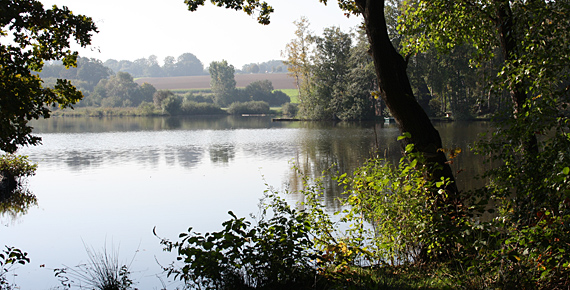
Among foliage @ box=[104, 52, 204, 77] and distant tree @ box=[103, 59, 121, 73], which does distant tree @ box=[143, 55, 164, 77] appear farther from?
distant tree @ box=[103, 59, 121, 73]

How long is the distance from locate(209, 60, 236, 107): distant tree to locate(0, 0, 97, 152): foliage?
85965mm

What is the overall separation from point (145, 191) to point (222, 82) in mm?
82103

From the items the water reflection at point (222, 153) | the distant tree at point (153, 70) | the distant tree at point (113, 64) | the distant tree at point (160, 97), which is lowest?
the water reflection at point (222, 153)

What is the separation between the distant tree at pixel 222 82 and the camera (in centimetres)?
9225

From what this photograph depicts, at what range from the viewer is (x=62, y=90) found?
245 inches

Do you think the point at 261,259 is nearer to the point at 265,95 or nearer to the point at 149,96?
the point at 265,95

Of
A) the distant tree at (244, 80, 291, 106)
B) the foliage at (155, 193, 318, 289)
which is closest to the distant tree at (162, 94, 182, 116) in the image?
the distant tree at (244, 80, 291, 106)

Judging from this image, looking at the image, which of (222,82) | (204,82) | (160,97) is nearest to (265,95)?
(222,82)

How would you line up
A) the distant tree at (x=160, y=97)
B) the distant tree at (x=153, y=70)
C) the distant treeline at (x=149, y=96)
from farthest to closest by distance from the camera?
the distant tree at (x=153, y=70) → the distant tree at (x=160, y=97) → the distant treeline at (x=149, y=96)

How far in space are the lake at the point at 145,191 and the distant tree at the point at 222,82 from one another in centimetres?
6376

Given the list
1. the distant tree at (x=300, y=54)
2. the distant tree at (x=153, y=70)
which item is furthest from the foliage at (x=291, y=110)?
the distant tree at (x=153, y=70)

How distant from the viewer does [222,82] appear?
313 feet

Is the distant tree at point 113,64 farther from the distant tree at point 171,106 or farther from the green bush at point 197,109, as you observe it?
the distant tree at point 171,106

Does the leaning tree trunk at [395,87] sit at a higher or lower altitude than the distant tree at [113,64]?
lower
